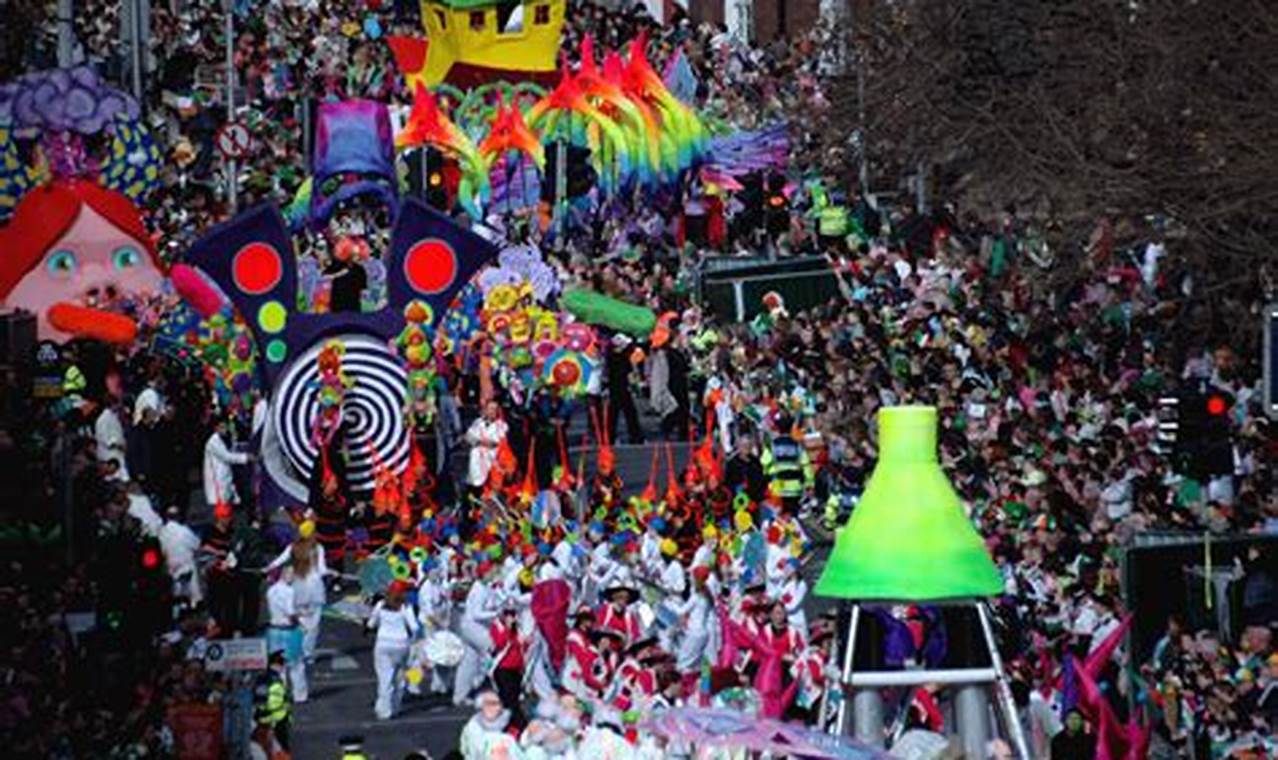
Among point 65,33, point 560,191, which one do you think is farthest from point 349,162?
point 65,33

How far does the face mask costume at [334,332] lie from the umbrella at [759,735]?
18.3 m

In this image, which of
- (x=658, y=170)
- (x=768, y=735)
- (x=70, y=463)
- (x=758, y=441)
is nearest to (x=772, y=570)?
(x=70, y=463)

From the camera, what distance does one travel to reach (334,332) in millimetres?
47406

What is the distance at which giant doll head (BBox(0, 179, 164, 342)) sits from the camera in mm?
49656

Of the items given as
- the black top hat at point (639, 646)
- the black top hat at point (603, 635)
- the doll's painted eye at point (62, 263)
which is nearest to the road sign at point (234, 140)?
the doll's painted eye at point (62, 263)

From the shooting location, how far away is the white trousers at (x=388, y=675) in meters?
38.7

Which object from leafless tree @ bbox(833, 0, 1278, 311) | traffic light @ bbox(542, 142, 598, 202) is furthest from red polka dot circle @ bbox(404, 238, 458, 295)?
traffic light @ bbox(542, 142, 598, 202)

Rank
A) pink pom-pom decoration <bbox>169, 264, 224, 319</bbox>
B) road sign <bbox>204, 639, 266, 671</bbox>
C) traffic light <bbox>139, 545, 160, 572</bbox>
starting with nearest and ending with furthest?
1. road sign <bbox>204, 639, 266, 671</bbox>
2. traffic light <bbox>139, 545, 160, 572</bbox>
3. pink pom-pom decoration <bbox>169, 264, 224, 319</bbox>

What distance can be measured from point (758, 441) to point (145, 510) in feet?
28.5

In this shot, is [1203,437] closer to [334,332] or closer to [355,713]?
[355,713]

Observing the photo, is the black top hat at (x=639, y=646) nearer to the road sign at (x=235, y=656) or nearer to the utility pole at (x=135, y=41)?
the road sign at (x=235, y=656)

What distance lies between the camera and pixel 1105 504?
4103 centimetres

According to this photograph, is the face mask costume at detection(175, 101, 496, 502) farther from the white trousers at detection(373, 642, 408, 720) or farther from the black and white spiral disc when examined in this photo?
the white trousers at detection(373, 642, 408, 720)

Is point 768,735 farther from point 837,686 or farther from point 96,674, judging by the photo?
point 96,674
